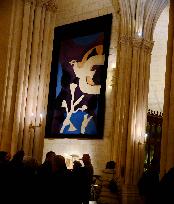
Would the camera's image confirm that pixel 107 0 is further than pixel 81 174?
Yes

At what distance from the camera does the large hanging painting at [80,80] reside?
16.9 metres

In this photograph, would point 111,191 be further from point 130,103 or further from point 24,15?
point 130,103

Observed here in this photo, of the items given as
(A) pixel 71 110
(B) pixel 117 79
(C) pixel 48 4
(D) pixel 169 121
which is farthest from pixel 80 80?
(D) pixel 169 121

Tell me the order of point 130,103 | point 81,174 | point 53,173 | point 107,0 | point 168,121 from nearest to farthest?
1. point 53,173
2. point 81,174
3. point 168,121
4. point 130,103
5. point 107,0

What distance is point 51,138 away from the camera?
706 inches

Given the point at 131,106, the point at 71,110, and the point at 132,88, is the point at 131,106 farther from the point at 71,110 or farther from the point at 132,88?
the point at 71,110

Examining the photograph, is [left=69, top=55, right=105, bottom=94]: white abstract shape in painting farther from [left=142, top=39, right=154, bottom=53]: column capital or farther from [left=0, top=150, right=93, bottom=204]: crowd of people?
[left=0, top=150, right=93, bottom=204]: crowd of people

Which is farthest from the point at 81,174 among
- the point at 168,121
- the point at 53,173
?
the point at 168,121

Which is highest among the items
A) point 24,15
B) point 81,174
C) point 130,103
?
point 24,15

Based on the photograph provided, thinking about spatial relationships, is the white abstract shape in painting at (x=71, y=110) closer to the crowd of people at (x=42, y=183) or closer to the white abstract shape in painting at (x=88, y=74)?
the white abstract shape in painting at (x=88, y=74)

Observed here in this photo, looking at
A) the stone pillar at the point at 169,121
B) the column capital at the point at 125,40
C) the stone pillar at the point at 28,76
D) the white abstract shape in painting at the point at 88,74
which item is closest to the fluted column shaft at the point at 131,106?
the column capital at the point at 125,40

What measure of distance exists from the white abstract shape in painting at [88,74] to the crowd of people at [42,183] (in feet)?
35.1

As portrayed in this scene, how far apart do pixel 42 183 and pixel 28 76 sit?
4.72 metres

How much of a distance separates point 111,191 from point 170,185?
7.25 metres
